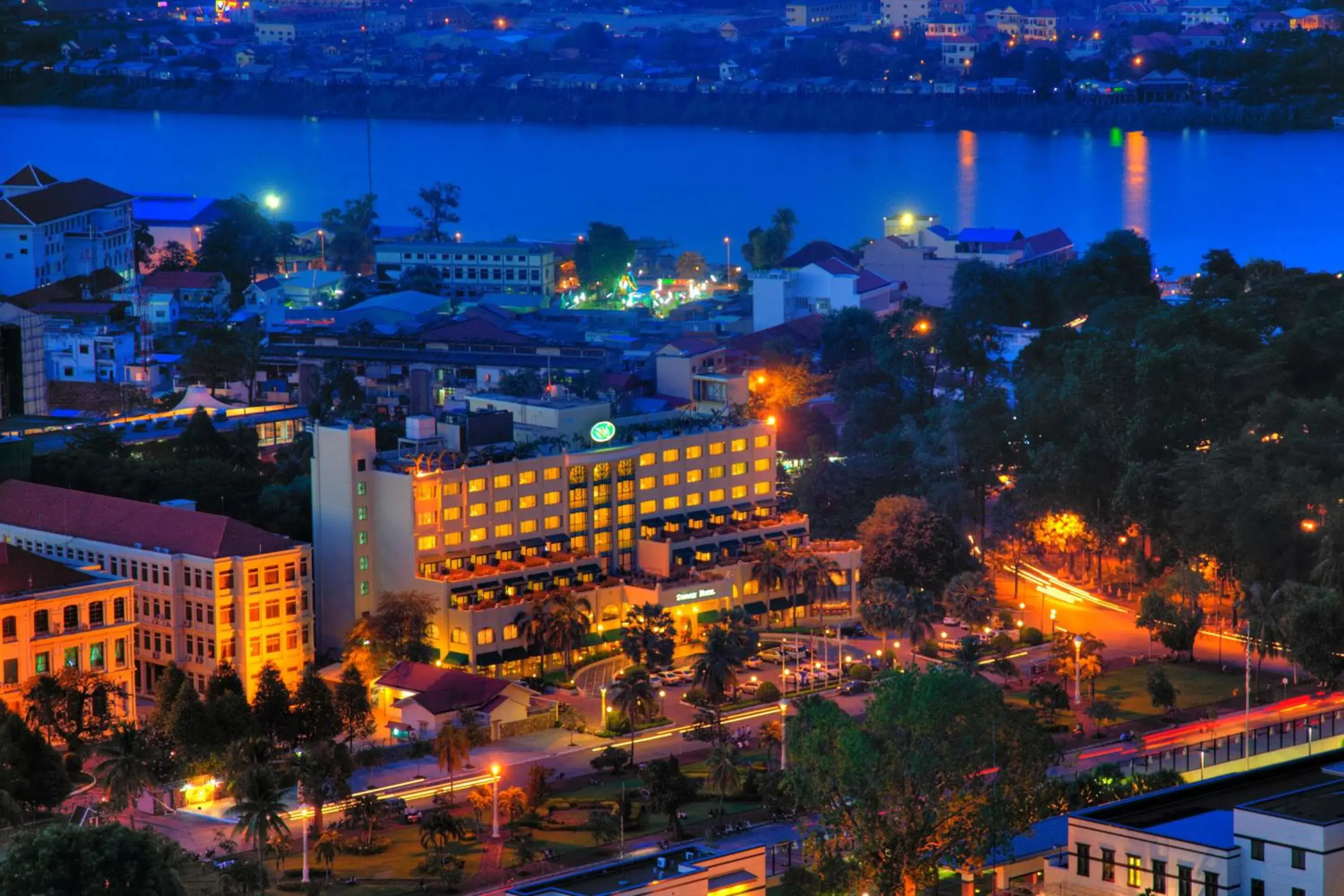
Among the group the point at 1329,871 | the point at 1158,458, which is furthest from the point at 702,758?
the point at 1158,458

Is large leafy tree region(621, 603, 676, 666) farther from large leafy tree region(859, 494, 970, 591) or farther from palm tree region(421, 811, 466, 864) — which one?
palm tree region(421, 811, 466, 864)

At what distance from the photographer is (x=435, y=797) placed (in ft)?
112

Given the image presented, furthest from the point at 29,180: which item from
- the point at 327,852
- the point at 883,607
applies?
the point at 327,852

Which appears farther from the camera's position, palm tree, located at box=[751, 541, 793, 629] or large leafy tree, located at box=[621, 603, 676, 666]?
palm tree, located at box=[751, 541, 793, 629]

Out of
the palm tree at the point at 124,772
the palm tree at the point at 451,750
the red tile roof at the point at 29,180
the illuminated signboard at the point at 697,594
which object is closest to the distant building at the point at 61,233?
the red tile roof at the point at 29,180

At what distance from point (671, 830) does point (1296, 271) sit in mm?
31232

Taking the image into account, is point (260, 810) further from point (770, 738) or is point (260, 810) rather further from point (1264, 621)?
point (1264, 621)

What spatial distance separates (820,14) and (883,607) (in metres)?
142

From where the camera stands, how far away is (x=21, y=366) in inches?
2398

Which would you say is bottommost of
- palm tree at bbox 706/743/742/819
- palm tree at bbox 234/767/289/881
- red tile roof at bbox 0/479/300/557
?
palm tree at bbox 706/743/742/819

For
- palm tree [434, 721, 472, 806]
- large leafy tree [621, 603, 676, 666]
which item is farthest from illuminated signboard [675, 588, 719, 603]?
palm tree [434, 721, 472, 806]

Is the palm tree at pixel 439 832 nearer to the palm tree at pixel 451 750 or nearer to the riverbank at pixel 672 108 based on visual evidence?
the palm tree at pixel 451 750

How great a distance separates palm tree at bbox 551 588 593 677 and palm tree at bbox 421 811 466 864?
782 centimetres

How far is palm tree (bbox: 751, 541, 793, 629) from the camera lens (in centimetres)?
4291
